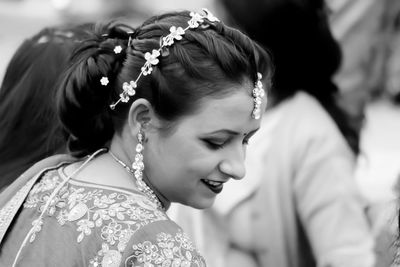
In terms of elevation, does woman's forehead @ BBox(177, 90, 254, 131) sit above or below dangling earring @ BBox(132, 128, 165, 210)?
above

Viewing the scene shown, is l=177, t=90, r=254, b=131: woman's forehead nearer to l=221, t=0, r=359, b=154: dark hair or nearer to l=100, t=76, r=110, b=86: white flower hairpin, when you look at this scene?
l=100, t=76, r=110, b=86: white flower hairpin

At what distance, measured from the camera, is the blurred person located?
367 cm

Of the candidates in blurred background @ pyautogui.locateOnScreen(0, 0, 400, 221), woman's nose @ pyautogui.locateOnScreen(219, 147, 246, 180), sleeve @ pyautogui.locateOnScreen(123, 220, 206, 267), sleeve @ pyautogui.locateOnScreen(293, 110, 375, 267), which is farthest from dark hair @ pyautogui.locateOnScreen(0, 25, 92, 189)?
blurred background @ pyautogui.locateOnScreen(0, 0, 400, 221)

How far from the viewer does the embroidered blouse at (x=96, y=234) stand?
6.91 feet

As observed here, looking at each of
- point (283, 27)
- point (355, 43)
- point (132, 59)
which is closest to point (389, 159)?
point (355, 43)

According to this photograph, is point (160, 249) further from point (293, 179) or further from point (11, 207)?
point (293, 179)

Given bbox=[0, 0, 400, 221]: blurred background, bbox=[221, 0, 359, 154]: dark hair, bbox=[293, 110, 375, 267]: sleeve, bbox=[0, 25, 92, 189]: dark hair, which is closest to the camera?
bbox=[0, 25, 92, 189]: dark hair

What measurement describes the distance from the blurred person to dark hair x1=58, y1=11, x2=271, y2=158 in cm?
124

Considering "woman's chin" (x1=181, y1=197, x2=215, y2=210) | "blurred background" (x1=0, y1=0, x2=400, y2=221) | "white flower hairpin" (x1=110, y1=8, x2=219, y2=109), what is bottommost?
"blurred background" (x1=0, y1=0, x2=400, y2=221)

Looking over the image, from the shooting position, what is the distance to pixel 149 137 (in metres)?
2.36

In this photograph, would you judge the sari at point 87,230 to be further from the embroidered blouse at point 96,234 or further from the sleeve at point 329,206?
the sleeve at point 329,206

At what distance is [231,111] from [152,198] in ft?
0.96

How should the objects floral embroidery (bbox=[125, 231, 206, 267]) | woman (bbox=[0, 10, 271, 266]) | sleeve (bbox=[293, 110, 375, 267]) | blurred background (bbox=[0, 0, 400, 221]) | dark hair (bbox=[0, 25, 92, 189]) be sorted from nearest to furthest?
floral embroidery (bbox=[125, 231, 206, 267]) < woman (bbox=[0, 10, 271, 266]) < dark hair (bbox=[0, 25, 92, 189]) < sleeve (bbox=[293, 110, 375, 267]) < blurred background (bbox=[0, 0, 400, 221])

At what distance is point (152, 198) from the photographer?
7.65ft
